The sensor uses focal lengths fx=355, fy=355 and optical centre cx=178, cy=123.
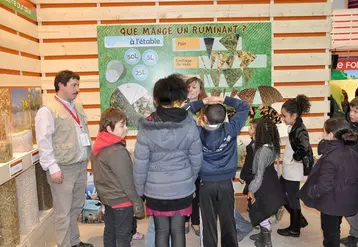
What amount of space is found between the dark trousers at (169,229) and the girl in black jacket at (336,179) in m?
1.09

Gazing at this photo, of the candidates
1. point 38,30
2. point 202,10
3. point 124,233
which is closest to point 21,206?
point 124,233

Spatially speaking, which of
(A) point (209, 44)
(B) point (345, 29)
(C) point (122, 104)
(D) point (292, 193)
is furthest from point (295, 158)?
(B) point (345, 29)

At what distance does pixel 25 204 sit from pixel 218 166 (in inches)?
67.6

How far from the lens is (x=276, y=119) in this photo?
15.0 ft

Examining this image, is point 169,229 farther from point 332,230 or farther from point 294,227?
point 294,227

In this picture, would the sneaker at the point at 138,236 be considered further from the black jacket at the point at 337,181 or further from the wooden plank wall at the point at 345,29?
the wooden plank wall at the point at 345,29

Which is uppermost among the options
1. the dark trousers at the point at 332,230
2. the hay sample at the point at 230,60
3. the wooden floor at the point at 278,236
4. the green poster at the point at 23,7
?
the green poster at the point at 23,7

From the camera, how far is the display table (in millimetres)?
2732

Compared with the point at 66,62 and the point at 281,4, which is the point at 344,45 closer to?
the point at 281,4

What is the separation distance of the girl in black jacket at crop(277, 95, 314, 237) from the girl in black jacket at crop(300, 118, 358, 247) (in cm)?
66

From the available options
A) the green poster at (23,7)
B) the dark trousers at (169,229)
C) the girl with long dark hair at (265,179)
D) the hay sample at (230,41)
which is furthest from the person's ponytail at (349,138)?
the green poster at (23,7)

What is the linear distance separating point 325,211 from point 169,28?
2775 millimetres

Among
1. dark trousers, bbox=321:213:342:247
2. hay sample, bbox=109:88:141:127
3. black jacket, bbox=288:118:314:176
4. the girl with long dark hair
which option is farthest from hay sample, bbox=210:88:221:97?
dark trousers, bbox=321:213:342:247

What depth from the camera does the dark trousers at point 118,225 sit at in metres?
2.79
